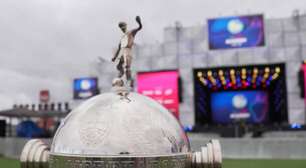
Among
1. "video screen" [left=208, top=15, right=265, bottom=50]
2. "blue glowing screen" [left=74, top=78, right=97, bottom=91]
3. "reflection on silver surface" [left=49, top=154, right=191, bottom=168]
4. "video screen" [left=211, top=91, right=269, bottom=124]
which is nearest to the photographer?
"reflection on silver surface" [left=49, top=154, right=191, bottom=168]

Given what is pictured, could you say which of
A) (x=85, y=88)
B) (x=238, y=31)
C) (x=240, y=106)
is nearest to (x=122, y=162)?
(x=238, y=31)

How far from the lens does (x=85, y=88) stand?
37500 millimetres

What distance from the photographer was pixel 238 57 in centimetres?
3000

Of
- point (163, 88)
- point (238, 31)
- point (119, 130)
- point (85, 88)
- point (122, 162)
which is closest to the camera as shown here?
point (122, 162)

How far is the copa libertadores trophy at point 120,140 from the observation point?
307cm

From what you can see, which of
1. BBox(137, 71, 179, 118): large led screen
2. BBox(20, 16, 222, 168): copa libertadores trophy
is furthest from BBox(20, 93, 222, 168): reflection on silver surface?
BBox(137, 71, 179, 118): large led screen

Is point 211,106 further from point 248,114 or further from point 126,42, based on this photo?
point 126,42

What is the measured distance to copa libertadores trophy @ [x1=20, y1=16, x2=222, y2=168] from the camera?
3.07m

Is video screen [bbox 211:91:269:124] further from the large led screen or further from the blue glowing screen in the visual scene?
the blue glowing screen

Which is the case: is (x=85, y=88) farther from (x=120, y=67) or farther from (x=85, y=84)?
(x=120, y=67)

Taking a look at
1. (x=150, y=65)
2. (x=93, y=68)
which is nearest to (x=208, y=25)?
(x=150, y=65)

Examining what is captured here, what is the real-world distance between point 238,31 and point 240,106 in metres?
5.94

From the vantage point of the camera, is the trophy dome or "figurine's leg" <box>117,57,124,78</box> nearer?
the trophy dome

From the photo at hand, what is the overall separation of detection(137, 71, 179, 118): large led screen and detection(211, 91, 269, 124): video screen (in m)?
3.34
